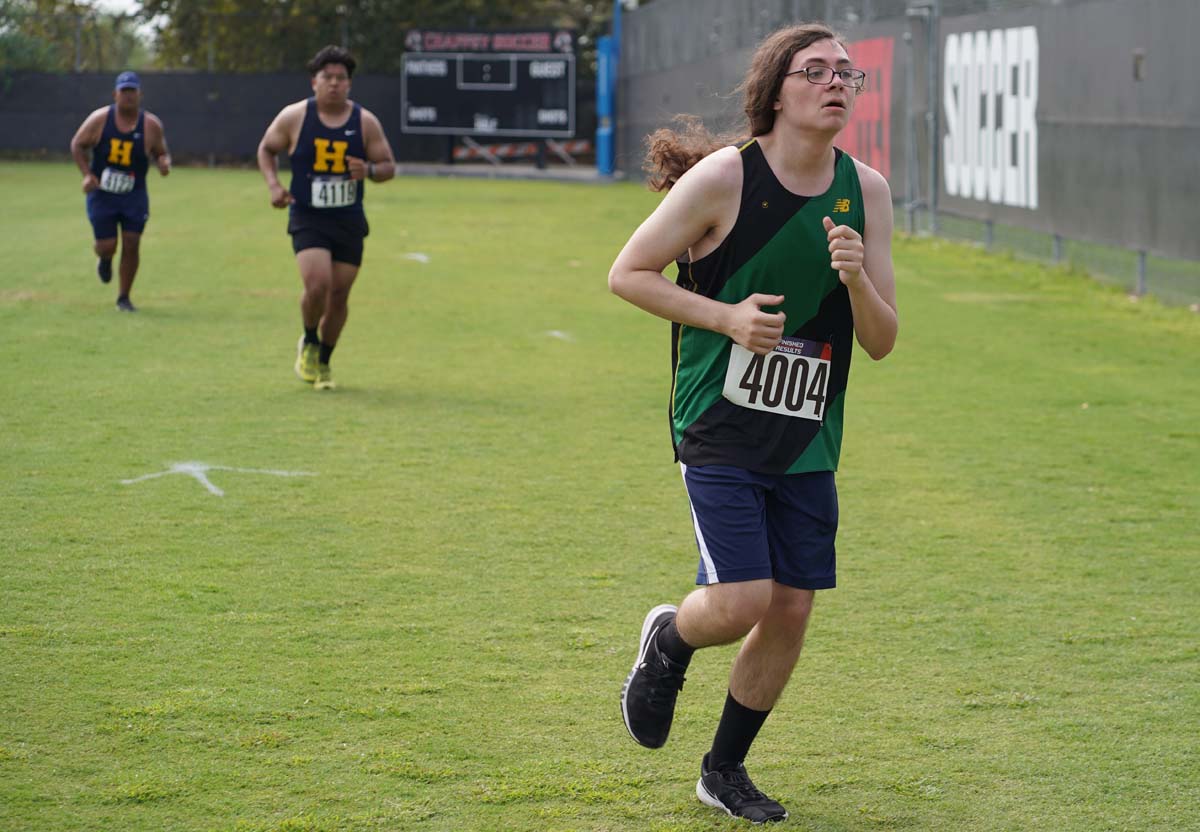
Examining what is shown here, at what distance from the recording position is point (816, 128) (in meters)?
3.92

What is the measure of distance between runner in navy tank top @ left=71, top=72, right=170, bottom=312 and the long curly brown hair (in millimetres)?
11016

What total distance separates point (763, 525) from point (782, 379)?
1.21 feet

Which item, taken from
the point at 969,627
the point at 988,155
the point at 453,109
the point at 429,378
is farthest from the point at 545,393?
the point at 453,109

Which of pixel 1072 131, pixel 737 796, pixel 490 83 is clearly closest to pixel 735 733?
pixel 737 796

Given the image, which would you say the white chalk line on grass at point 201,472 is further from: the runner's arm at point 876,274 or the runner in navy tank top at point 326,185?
the runner's arm at point 876,274

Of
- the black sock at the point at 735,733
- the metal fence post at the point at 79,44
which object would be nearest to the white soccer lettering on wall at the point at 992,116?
the black sock at the point at 735,733

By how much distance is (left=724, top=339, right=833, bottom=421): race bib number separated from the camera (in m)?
4.06

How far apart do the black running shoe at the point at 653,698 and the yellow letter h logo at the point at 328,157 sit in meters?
6.99

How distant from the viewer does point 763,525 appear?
4070mm

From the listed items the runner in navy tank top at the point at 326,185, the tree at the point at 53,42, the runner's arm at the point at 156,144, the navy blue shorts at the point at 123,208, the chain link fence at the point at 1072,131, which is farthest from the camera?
the tree at the point at 53,42

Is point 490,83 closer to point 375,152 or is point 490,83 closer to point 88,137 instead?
point 88,137

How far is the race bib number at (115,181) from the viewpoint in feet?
48.4

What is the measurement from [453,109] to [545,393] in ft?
110

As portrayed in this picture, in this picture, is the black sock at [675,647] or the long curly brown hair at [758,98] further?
the black sock at [675,647]
